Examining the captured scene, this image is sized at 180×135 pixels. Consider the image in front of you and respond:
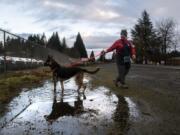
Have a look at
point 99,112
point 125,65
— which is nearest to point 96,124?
point 99,112

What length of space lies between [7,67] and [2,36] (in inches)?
65.1

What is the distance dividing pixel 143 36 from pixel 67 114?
105151mm

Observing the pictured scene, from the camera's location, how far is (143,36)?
111m

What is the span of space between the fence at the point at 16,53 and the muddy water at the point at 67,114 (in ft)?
18.9

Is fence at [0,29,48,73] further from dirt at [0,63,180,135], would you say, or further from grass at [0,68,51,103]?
dirt at [0,63,180,135]

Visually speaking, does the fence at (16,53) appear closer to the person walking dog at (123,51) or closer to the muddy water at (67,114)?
the person walking dog at (123,51)

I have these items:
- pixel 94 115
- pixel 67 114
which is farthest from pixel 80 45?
pixel 94 115

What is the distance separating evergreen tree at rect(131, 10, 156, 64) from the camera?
108m

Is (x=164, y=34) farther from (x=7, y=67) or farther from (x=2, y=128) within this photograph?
(x=2, y=128)

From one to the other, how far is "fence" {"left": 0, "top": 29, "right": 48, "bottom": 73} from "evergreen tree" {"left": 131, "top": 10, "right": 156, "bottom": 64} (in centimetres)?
8253

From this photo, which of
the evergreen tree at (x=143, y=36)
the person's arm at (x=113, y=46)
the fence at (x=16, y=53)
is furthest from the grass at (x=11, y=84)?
the evergreen tree at (x=143, y=36)

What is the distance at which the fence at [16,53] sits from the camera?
15.8m

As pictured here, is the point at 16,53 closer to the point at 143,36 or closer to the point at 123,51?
the point at 123,51

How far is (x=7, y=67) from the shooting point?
657 inches
